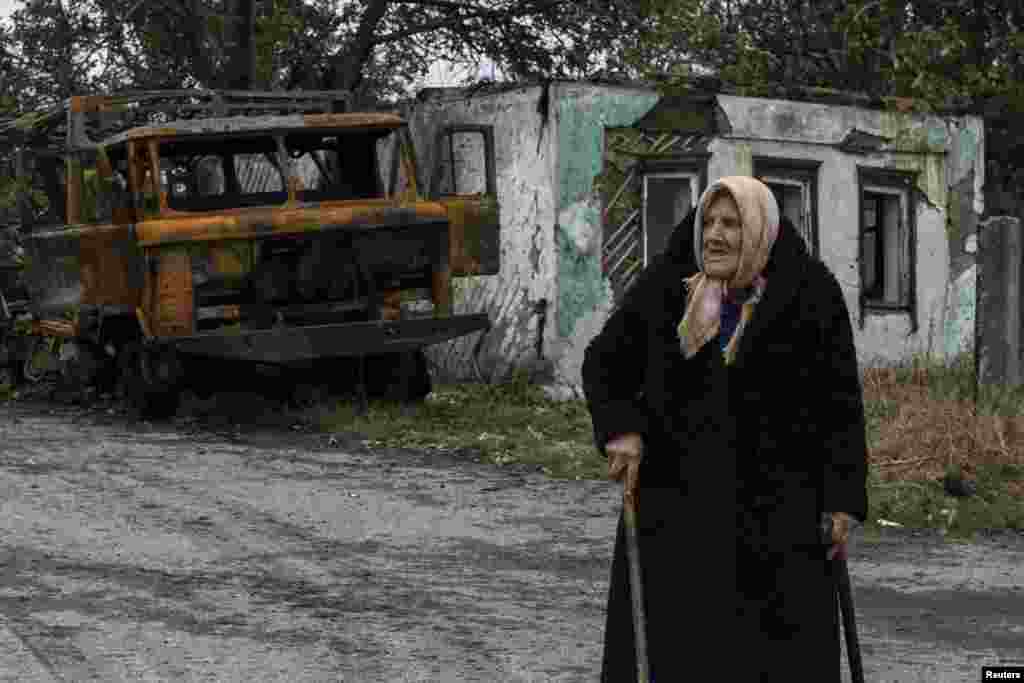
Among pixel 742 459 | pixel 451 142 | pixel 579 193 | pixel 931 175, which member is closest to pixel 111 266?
pixel 451 142

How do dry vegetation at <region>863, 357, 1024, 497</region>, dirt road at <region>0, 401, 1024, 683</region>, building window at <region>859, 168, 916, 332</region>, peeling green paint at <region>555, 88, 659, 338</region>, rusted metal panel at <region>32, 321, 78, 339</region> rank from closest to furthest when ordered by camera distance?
dirt road at <region>0, 401, 1024, 683</region> → dry vegetation at <region>863, 357, 1024, 497</region> → rusted metal panel at <region>32, 321, 78, 339</region> → peeling green paint at <region>555, 88, 659, 338</region> → building window at <region>859, 168, 916, 332</region>

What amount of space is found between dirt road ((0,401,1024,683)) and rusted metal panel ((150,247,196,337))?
1.42 meters

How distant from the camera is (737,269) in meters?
5.14

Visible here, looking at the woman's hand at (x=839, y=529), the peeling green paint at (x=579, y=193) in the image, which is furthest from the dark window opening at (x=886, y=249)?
the woman's hand at (x=839, y=529)

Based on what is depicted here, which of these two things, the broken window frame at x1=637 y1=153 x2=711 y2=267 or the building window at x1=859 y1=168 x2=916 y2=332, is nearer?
the broken window frame at x1=637 y1=153 x2=711 y2=267

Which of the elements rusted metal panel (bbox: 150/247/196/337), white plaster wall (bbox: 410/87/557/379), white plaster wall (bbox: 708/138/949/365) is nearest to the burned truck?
rusted metal panel (bbox: 150/247/196/337)

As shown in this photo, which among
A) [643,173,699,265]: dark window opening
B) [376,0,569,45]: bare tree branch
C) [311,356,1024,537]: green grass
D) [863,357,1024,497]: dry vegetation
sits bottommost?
[311,356,1024,537]: green grass

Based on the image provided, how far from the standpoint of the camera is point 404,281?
15.2 metres

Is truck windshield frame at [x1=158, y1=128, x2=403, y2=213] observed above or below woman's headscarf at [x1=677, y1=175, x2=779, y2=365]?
above

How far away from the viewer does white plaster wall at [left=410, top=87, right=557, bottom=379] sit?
711 inches

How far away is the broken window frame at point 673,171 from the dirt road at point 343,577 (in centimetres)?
603

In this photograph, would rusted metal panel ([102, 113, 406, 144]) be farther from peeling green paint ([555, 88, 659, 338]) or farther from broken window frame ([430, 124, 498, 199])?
peeling green paint ([555, 88, 659, 338])

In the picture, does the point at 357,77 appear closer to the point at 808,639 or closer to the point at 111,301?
the point at 111,301

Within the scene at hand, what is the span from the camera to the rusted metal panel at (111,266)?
47.9ft
